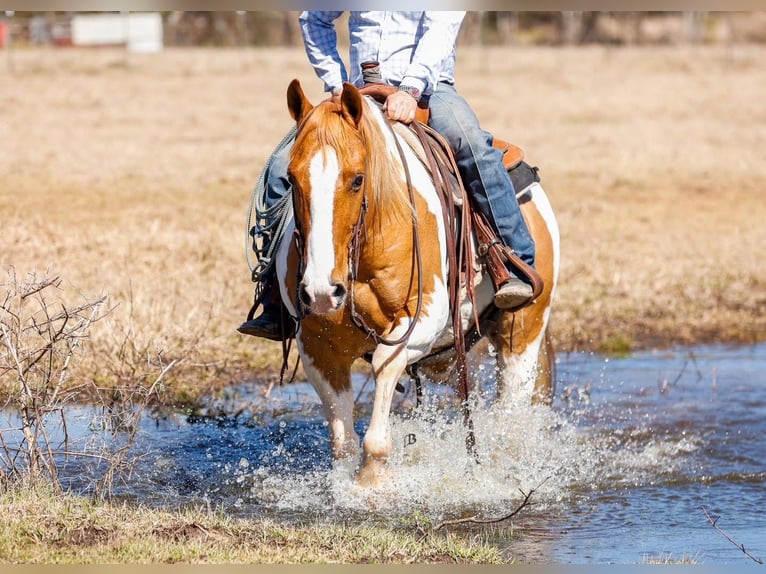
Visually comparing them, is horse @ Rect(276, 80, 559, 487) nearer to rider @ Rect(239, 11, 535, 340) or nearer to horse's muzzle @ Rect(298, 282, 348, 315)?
horse's muzzle @ Rect(298, 282, 348, 315)

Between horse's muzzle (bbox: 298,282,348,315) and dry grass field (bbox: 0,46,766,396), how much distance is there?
1992 millimetres

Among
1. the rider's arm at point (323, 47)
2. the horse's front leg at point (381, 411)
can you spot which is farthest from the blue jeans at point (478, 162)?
the horse's front leg at point (381, 411)

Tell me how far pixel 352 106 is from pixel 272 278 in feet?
4.29

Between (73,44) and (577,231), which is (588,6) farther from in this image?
(73,44)

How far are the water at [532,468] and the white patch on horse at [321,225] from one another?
117 cm

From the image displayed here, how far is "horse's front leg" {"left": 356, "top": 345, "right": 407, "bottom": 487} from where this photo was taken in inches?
Answer: 212

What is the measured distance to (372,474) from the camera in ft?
18.0

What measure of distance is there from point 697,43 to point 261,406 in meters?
36.8

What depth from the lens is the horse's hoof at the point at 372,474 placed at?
17.9 ft

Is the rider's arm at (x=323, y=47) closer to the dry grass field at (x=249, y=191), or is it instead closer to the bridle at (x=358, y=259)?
the bridle at (x=358, y=259)

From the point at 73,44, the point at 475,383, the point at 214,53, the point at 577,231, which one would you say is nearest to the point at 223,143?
the point at 577,231

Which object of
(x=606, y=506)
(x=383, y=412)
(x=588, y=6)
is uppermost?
(x=588, y=6)

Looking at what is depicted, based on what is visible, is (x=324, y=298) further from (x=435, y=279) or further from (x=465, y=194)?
(x=465, y=194)

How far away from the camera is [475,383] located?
7031mm
